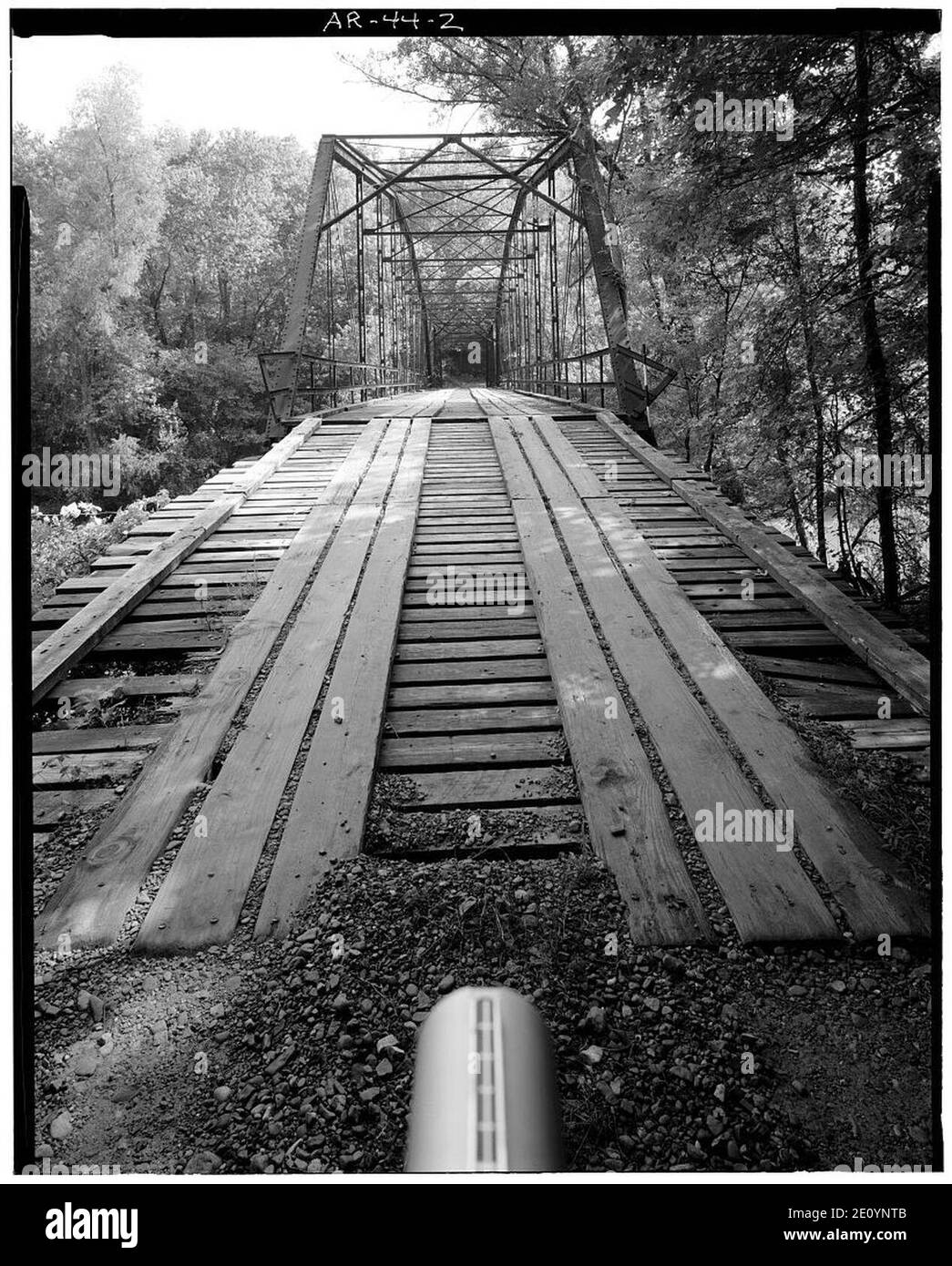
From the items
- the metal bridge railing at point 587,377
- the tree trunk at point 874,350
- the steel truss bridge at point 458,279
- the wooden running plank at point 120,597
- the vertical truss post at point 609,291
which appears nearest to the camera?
the wooden running plank at point 120,597

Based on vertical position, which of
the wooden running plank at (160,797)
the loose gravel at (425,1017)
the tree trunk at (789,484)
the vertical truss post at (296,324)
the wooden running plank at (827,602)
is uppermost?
the vertical truss post at (296,324)

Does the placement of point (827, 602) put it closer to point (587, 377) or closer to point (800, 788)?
point (800, 788)

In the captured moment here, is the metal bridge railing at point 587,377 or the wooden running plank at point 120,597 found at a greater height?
the metal bridge railing at point 587,377

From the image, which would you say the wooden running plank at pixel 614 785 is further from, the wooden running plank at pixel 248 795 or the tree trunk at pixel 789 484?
the tree trunk at pixel 789 484

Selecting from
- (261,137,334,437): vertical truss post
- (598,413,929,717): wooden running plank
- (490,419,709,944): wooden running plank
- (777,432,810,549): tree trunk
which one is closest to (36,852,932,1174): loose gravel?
(490,419,709,944): wooden running plank

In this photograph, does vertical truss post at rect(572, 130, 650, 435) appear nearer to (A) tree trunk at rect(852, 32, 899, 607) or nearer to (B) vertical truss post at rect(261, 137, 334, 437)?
(B) vertical truss post at rect(261, 137, 334, 437)

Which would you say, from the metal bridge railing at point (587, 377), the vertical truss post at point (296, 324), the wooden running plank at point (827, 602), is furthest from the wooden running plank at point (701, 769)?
the vertical truss post at point (296, 324)

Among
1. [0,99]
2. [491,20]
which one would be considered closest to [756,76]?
[491,20]

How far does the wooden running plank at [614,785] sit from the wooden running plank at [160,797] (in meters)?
0.99

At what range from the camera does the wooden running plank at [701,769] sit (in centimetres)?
158
